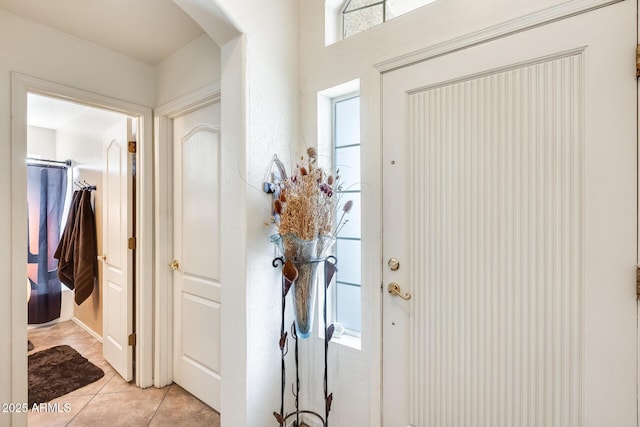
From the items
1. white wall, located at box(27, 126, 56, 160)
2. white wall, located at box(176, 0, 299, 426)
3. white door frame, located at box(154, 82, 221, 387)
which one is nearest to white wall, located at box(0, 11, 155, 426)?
white door frame, located at box(154, 82, 221, 387)

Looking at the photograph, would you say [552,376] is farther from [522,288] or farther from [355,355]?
[355,355]

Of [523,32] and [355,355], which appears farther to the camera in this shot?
[355,355]

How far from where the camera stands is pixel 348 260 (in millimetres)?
1701

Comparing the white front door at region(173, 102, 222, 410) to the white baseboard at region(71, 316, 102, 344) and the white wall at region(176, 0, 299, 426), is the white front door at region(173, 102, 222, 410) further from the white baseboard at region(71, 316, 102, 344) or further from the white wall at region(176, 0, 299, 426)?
the white baseboard at region(71, 316, 102, 344)

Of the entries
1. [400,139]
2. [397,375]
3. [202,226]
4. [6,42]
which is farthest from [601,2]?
[6,42]

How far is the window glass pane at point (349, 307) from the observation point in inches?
65.9

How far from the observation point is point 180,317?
2.25 meters

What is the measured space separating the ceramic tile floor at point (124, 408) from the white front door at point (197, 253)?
87 millimetres

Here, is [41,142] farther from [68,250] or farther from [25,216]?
[25,216]

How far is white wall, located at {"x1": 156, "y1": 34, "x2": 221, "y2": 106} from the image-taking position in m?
1.92

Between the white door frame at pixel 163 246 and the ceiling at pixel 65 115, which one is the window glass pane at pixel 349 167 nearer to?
the white door frame at pixel 163 246

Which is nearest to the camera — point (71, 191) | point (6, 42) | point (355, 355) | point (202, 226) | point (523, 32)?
point (523, 32)

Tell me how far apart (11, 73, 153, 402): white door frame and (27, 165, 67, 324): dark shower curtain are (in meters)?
2.19

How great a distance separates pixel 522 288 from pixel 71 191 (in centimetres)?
446
